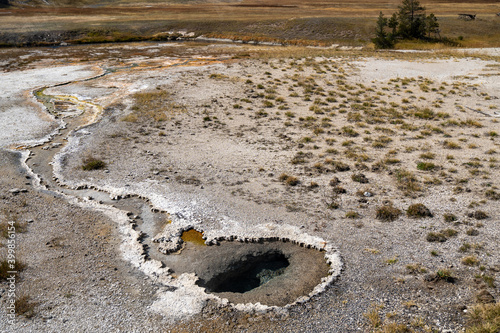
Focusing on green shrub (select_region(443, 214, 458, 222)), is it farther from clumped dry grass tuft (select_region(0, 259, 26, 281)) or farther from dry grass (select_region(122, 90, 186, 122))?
dry grass (select_region(122, 90, 186, 122))

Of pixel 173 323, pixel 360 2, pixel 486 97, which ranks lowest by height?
pixel 173 323

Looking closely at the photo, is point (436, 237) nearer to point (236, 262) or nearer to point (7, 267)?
point (236, 262)

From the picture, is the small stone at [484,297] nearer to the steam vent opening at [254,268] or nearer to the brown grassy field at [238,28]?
the steam vent opening at [254,268]

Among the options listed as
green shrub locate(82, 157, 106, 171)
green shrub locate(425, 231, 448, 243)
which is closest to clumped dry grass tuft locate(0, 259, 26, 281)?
green shrub locate(82, 157, 106, 171)

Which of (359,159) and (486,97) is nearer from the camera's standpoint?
(359,159)

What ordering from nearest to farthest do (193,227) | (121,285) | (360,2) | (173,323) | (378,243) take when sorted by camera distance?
(173,323) → (121,285) → (378,243) → (193,227) → (360,2)

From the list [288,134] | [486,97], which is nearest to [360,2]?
[486,97]

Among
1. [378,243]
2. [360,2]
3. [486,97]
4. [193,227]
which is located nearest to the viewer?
[378,243]

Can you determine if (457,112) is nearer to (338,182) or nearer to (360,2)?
(338,182)
